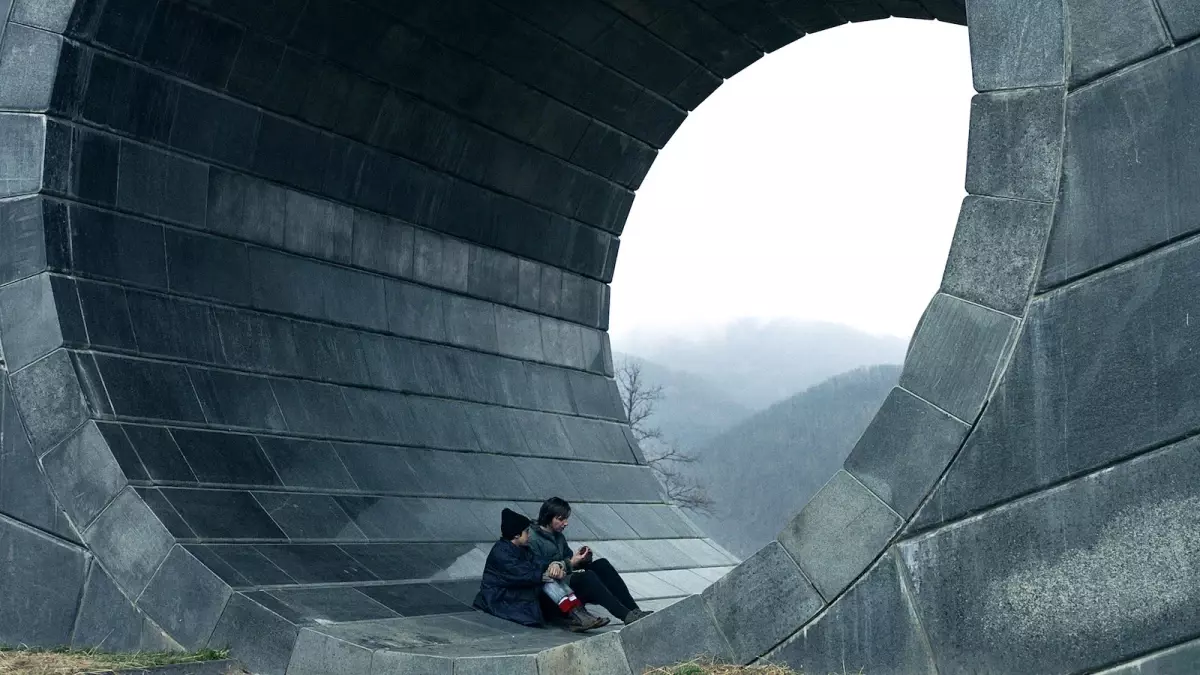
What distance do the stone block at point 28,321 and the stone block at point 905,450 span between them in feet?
19.3

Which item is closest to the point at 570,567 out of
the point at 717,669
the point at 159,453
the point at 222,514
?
the point at 222,514

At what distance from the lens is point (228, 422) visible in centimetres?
1175

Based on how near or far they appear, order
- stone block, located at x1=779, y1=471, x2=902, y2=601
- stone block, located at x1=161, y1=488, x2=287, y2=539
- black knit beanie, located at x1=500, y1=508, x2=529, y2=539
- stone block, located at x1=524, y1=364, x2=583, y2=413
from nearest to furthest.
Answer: stone block, located at x1=779, y1=471, x2=902, y2=601 < stone block, located at x1=161, y1=488, x2=287, y2=539 < black knit beanie, located at x1=500, y1=508, x2=529, y2=539 < stone block, located at x1=524, y1=364, x2=583, y2=413

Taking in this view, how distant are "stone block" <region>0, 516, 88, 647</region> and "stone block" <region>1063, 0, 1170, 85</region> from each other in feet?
24.4

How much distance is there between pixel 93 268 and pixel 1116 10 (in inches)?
295

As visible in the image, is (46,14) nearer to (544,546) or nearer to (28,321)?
(28,321)

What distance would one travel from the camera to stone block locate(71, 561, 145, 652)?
387 inches

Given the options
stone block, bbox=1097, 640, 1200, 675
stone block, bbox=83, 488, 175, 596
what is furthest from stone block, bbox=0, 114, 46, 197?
stone block, bbox=1097, 640, 1200, 675

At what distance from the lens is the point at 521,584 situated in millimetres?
11266

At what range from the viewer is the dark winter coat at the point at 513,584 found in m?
11.2

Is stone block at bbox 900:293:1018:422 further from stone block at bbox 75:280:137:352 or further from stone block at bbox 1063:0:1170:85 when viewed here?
stone block at bbox 75:280:137:352

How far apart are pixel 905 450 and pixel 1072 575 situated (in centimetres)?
112

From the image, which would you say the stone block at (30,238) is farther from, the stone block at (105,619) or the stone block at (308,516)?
the stone block at (308,516)

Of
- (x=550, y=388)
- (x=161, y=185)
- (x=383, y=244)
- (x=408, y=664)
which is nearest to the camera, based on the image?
(x=408, y=664)
